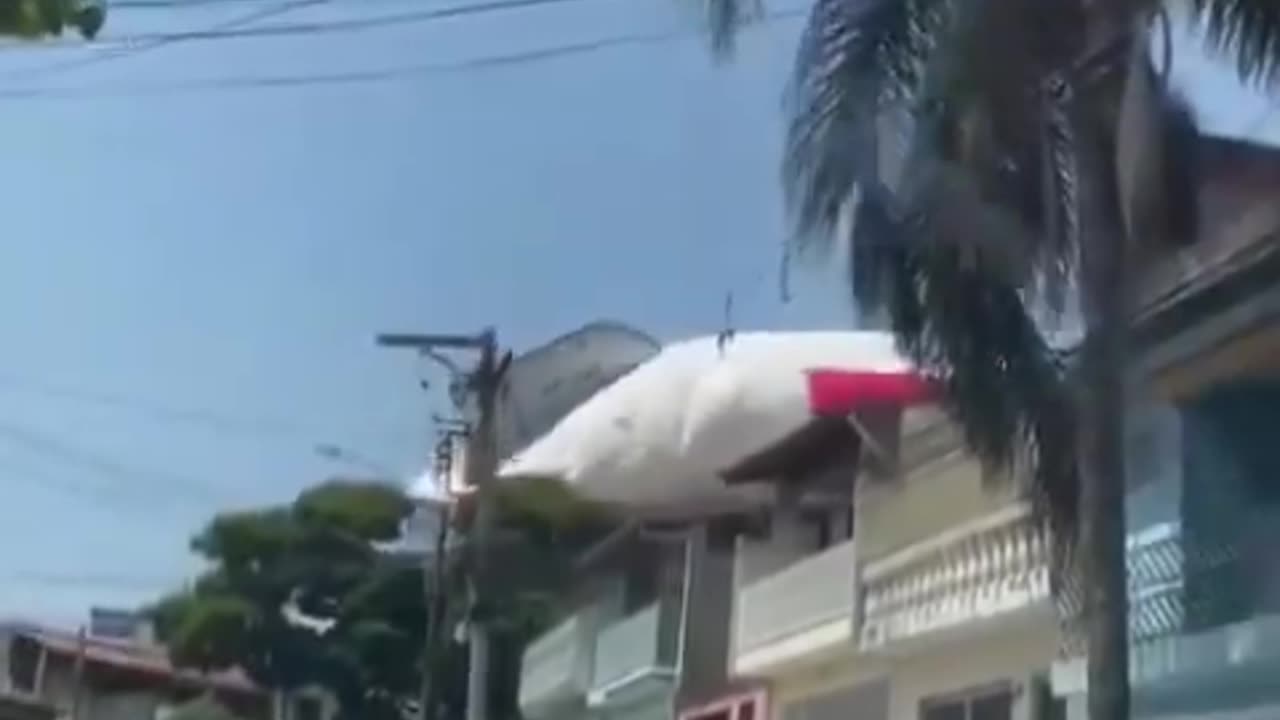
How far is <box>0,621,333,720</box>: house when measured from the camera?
2896 inches

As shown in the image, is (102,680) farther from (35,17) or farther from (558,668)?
(35,17)

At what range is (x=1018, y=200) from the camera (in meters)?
16.2

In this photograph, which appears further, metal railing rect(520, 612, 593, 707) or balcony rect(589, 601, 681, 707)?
metal railing rect(520, 612, 593, 707)

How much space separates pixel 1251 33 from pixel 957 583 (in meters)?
8.53

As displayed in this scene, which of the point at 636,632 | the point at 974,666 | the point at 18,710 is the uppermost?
the point at 636,632

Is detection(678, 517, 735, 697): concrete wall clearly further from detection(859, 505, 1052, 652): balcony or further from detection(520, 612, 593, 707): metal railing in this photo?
detection(859, 505, 1052, 652): balcony

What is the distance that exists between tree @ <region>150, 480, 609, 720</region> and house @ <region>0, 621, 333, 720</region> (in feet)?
40.4

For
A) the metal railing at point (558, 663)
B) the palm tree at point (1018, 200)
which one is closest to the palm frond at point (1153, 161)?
the palm tree at point (1018, 200)

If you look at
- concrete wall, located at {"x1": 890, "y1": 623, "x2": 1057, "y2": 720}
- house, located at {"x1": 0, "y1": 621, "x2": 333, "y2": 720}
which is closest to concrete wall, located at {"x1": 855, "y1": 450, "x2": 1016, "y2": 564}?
concrete wall, located at {"x1": 890, "y1": 623, "x2": 1057, "y2": 720}

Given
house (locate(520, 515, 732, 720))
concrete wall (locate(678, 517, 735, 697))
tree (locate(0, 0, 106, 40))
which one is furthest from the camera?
house (locate(520, 515, 732, 720))

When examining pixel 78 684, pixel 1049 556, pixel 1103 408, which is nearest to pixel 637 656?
pixel 1049 556

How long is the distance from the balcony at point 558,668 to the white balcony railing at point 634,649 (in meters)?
0.74

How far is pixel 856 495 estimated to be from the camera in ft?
88.3

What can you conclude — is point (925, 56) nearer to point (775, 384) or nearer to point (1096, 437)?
point (1096, 437)
